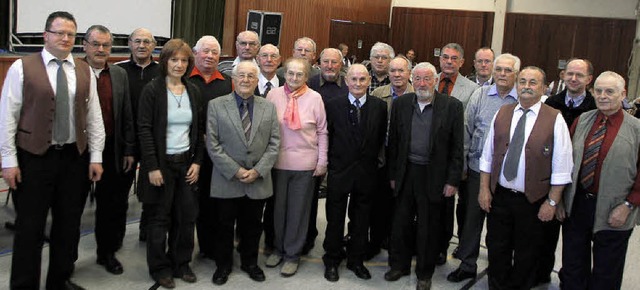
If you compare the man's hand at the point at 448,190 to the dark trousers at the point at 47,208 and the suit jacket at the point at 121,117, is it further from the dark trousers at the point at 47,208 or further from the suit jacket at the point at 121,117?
the dark trousers at the point at 47,208

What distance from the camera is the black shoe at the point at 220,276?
3.86m

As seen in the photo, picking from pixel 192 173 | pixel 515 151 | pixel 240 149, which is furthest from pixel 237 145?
pixel 515 151

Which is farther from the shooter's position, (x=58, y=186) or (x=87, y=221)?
(x=87, y=221)

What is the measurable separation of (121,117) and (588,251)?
297 cm

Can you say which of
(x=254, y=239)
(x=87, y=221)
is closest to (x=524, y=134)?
(x=254, y=239)

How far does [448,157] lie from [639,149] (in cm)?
108

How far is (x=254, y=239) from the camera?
3.96 meters

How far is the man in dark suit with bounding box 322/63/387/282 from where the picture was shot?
12.6 ft

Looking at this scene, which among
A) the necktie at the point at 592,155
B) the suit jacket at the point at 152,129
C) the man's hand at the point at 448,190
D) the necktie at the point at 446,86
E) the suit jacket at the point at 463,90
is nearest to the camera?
the necktie at the point at 592,155

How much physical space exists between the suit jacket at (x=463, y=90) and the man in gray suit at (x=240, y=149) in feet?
4.76

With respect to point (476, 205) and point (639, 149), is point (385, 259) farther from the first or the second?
point (639, 149)

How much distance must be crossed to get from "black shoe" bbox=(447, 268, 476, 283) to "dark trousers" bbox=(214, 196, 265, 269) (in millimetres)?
1386

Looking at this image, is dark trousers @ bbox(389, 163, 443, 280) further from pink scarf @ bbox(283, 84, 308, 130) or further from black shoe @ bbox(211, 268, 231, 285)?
black shoe @ bbox(211, 268, 231, 285)

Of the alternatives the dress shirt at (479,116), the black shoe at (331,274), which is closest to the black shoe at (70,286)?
the black shoe at (331,274)
